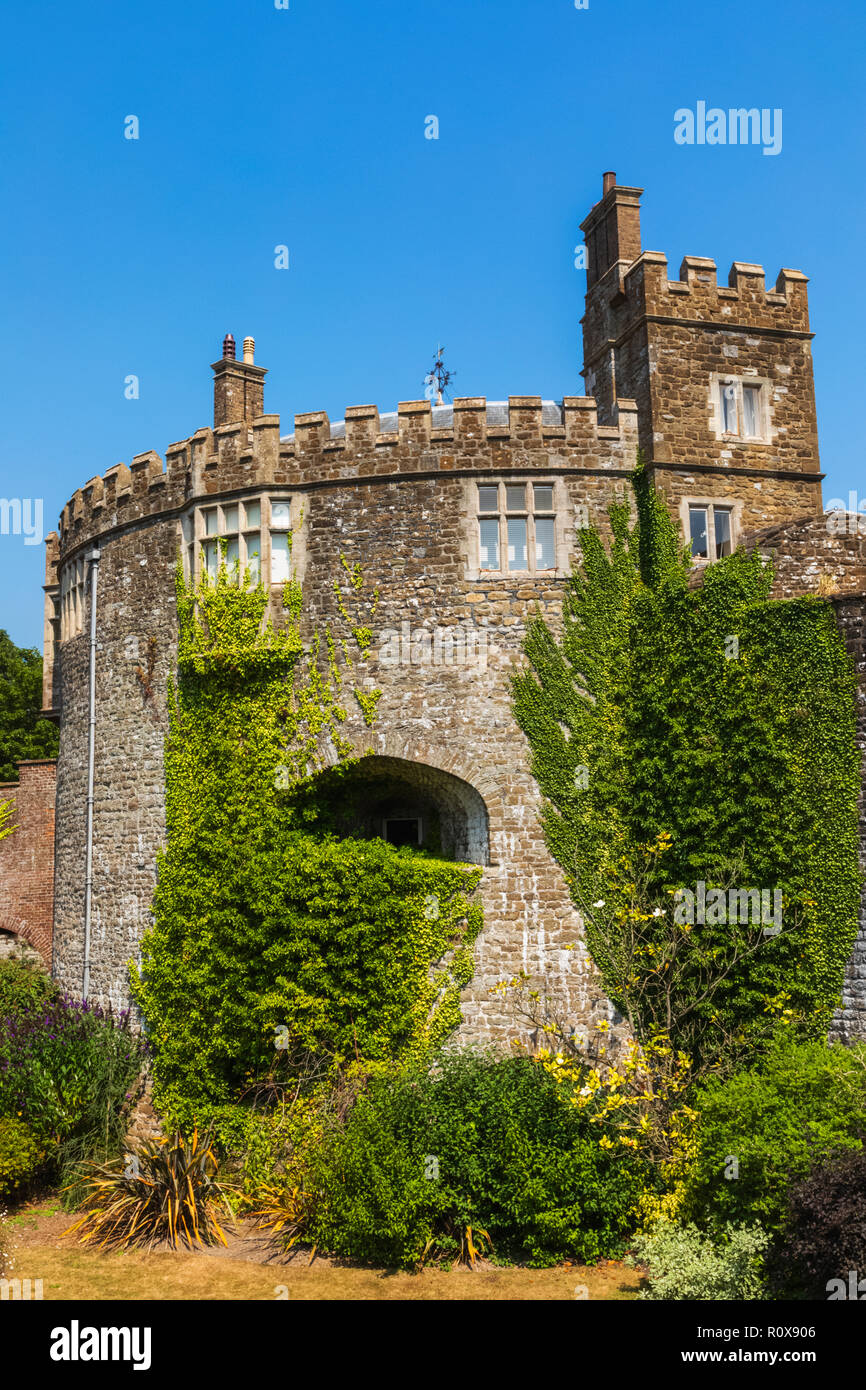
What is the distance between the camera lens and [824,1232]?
947cm

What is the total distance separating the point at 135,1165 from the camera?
47.3ft

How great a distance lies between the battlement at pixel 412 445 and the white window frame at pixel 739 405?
4.41ft

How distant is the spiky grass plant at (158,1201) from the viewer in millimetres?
13539

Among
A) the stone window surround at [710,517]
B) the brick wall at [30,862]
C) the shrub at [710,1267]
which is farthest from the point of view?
the brick wall at [30,862]

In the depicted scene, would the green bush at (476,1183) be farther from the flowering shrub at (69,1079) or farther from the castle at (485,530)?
the flowering shrub at (69,1079)

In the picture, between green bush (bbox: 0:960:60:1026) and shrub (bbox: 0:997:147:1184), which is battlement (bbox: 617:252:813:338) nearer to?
shrub (bbox: 0:997:147:1184)

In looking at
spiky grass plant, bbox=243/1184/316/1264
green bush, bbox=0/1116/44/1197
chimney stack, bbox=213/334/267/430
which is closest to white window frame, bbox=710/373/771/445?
chimney stack, bbox=213/334/267/430

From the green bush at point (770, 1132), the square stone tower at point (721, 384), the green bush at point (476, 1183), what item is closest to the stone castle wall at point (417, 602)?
the square stone tower at point (721, 384)

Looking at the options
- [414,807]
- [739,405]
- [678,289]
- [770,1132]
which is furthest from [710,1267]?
[678,289]

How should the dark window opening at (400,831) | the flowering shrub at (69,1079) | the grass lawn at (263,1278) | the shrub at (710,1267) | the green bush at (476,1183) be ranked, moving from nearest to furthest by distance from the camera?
the shrub at (710,1267), the grass lawn at (263,1278), the green bush at (476,1183), the flowering shrub at (69,1079), the dark window opening at (400,831)

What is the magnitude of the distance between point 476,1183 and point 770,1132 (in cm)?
354

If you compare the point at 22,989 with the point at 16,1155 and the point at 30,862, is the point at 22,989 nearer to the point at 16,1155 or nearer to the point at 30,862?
the point at 30,862

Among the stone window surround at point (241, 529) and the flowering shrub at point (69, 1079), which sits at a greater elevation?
the stone window surround at point (241, 529)

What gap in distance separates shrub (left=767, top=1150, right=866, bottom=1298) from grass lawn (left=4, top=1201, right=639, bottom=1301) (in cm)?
190
